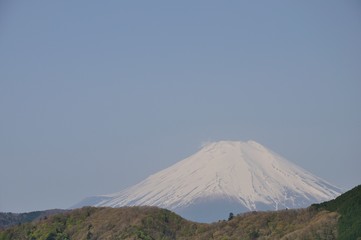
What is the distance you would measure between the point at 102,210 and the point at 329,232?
3864 centimetres

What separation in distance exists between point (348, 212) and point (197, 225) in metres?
22.0

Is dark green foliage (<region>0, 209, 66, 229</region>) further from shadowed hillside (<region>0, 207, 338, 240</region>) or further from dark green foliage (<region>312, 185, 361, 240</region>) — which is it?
dark green foliage (<region>312, 185, 361, 240</region>)

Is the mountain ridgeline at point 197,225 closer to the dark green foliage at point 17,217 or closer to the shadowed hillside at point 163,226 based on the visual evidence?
the shadowed hillside at point 163,226

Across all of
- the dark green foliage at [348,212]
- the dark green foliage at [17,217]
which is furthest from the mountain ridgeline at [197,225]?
the dark green foliage at [17,217]

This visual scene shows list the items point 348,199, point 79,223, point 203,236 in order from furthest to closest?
point 79,223 < point 203,236 < point 348,199

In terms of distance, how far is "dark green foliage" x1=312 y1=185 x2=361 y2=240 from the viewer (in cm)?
7075

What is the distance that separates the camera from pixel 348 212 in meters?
76.1

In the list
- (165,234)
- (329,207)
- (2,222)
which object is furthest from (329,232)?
(2,222)

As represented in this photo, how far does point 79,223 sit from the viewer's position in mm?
101562

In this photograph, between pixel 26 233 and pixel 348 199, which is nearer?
pixel 348 199

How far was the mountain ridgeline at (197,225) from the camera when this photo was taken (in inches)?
2975

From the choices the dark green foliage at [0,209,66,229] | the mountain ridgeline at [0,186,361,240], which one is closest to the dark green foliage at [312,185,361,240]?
the mountain ridgeline at [0,186,361,240]

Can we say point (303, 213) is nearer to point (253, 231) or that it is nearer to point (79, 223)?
point (253, 231)

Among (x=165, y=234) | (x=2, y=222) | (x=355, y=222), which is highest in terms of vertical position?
(x=2, y=222)
